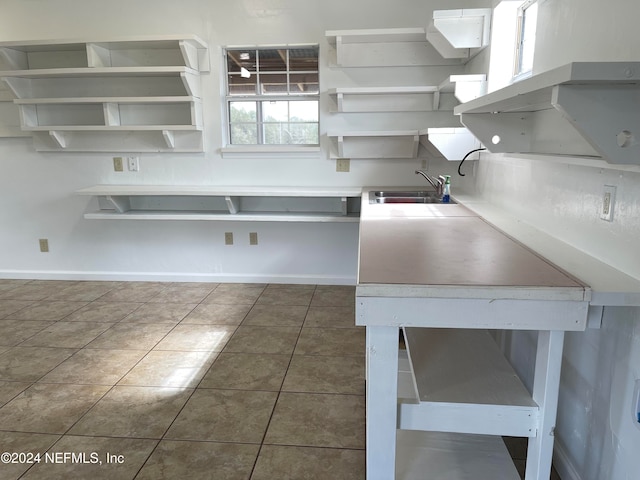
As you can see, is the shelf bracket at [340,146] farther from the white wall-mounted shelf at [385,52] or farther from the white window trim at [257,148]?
the white wall-mounted shelf at [385,52]

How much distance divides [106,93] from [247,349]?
241cm

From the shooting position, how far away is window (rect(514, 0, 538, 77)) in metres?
2.20

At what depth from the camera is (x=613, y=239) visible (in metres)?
1.31

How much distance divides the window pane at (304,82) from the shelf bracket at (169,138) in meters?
1.01

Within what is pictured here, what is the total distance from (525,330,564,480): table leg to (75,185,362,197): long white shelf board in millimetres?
2123

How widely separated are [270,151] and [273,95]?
0.44 metres

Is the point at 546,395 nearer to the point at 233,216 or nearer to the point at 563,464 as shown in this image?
the point at 563,464

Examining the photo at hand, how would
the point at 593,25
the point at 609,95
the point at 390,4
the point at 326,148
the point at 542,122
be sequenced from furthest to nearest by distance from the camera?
1. the point at 326,148
2. the point at 390,4
3. the point at 542,122
4. the point at 593,25
5. the point at 609,95

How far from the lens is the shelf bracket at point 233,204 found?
136 inches

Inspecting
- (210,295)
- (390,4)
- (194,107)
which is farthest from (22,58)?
(390,4)

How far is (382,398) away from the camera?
1.24 meters

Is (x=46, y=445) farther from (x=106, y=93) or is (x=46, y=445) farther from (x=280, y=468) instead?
(x=106, y=93)

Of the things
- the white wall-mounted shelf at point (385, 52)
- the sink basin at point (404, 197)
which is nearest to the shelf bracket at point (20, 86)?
the white wall-mounted shelf at point (385, 52)

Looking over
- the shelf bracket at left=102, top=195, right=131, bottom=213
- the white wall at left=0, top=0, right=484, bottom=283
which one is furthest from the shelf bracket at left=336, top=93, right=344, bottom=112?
the shelf bracket at left=102, top=195, right=131, bottom=213
